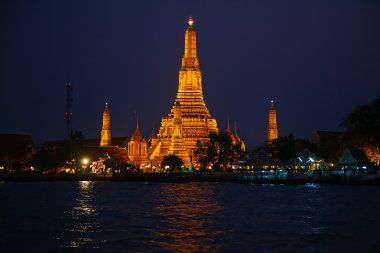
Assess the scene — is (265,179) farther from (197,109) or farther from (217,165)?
(197,109)

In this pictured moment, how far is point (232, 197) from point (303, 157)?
42689mm

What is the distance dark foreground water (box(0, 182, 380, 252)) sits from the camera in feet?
119

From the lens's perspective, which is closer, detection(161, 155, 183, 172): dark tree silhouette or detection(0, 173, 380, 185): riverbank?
detection(0, 173, 380, 185): riverbank

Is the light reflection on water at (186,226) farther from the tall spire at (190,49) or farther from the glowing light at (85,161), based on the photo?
the glowing light at (85,161)

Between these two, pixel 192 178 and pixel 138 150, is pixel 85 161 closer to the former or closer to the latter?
pixel 138 150

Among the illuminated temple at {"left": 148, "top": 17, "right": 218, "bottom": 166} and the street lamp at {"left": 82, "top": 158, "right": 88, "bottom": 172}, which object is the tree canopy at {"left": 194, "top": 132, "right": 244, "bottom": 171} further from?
the street lamp at {"left": 82, "top": 158, "right": 88, "bottom": 172}

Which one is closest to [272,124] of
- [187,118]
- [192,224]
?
[187,118]

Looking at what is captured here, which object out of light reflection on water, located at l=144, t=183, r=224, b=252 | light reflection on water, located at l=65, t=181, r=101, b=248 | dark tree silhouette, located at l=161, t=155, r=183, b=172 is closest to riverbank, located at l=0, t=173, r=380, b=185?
dark tree silhouette, located at l=161, t=155, r=183, b=172

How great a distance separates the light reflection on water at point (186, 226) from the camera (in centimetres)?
3634

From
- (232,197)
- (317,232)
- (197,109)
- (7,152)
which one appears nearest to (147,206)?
(232,197)

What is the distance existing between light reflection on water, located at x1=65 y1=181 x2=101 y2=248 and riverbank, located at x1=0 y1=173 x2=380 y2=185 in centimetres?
3545

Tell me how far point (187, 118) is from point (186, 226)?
7755 cm

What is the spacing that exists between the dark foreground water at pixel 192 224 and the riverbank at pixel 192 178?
2298cm

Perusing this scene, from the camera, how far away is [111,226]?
43.6m
